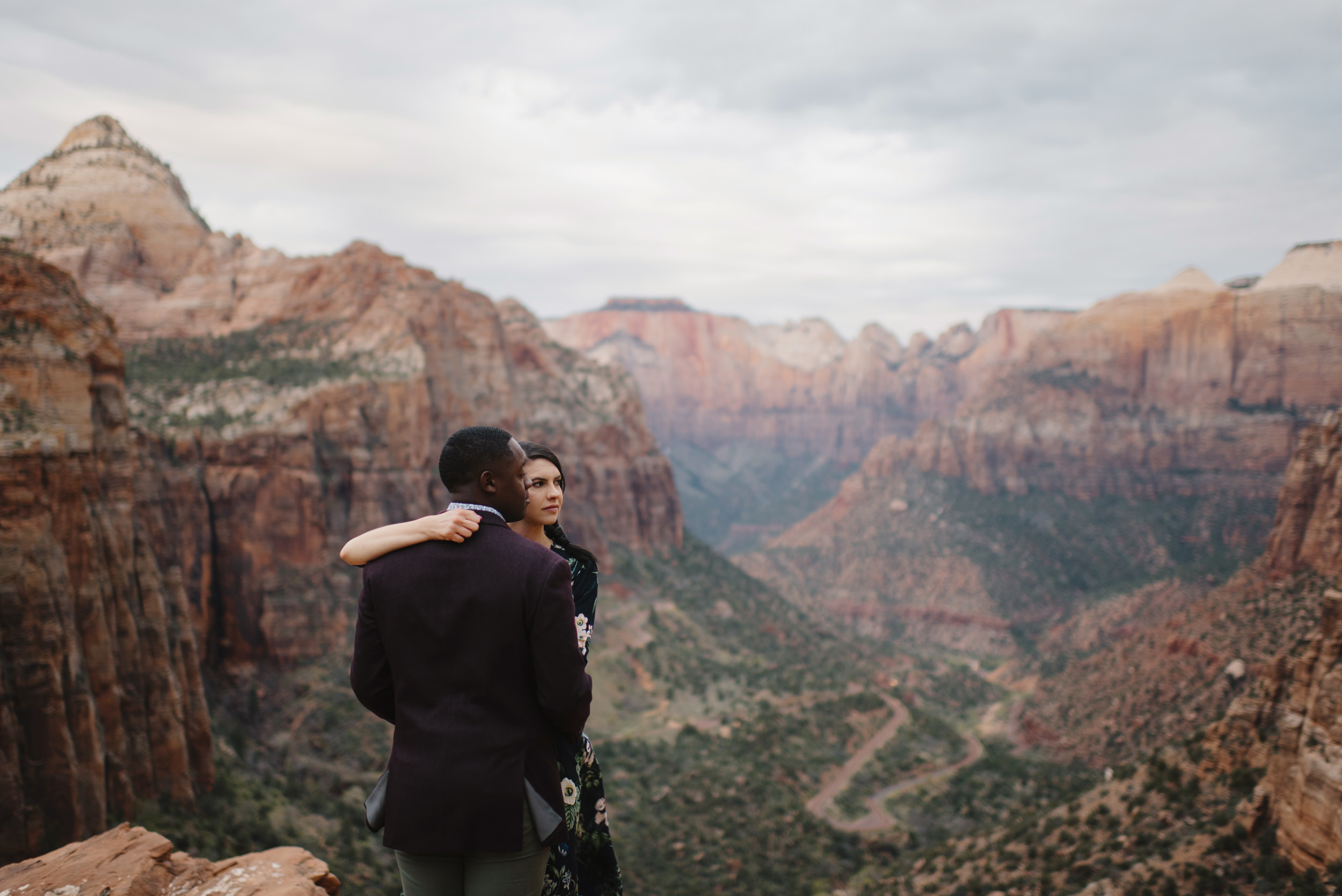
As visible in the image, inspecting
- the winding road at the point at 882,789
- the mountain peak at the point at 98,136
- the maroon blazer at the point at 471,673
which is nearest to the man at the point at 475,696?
the maroon blazer at the point at 471,673

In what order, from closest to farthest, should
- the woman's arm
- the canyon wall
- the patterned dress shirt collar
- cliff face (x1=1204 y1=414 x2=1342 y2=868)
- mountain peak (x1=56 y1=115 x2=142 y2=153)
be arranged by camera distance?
the woman's arm, the patterned dress shirt collar, cliff face (x1=1204 y1=414 x2=1342 y2=868), mountain peak (x1=56 y1=115 x2=142 y2=153), the canyon wall

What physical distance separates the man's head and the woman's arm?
20 centimetres

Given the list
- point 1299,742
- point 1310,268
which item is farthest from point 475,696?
point 1310,268

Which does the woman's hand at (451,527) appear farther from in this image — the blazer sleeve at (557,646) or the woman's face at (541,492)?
the woman's face at (541,492)

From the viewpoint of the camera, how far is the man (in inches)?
178

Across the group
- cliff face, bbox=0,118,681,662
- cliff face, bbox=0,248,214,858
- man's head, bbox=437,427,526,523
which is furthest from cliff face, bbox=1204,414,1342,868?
cliff face, bbox=0,118,681,662

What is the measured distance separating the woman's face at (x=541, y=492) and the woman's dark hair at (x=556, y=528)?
8 cm

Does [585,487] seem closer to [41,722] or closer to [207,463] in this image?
[207,463]

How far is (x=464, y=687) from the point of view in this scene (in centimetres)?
459

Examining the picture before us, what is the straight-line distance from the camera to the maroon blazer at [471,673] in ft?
14.8

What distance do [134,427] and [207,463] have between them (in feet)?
13.2

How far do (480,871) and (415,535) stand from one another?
204cm

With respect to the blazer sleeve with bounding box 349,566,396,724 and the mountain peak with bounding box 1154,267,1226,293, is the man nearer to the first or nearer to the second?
the blazer sleeve with bounding box 349,566,396,724

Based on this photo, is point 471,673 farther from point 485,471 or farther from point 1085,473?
point 1085,473
